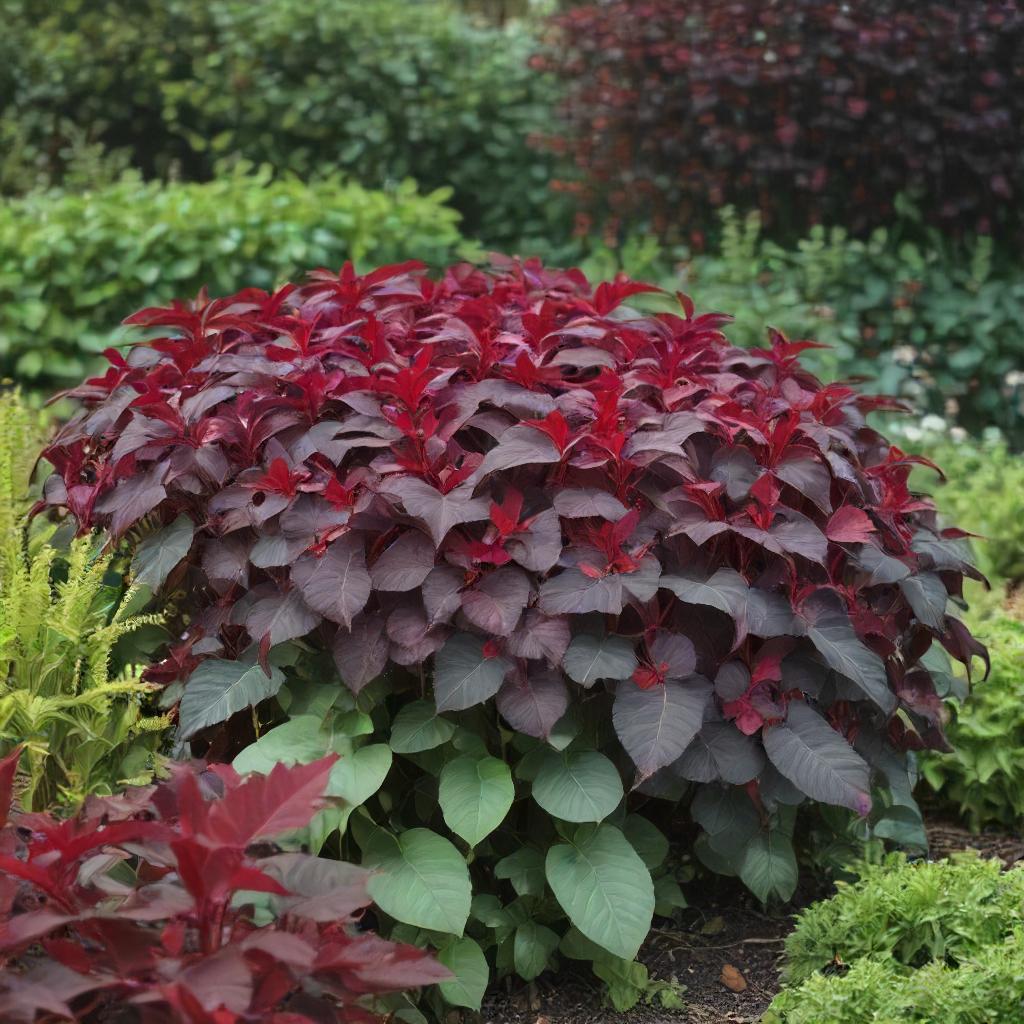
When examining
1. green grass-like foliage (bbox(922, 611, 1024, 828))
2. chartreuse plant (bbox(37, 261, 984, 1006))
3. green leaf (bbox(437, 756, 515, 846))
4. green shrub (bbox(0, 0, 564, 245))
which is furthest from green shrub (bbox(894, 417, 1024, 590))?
green shrub (bbox(0, 0, 564, 245))

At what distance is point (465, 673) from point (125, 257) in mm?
3382

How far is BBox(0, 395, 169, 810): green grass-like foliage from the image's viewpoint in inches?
83.5

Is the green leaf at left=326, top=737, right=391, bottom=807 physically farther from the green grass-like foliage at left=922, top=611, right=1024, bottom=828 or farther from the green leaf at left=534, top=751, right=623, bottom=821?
the green grass-like foliage at left=922, top=611, right=1024, bottom=828

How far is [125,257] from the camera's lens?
15.8ft

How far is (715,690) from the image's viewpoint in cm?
212

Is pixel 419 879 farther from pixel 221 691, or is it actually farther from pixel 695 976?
pixel 695 976

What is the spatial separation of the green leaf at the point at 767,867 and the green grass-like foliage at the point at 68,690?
1053 millimetres

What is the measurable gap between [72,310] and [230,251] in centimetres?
67

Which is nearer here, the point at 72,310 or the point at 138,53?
the point at 72,310

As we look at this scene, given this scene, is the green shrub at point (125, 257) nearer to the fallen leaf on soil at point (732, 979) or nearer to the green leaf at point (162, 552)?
the green leaf at point (162, 552)

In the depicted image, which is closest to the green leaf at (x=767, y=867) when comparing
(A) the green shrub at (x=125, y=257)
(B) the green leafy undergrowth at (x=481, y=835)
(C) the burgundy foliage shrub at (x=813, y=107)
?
(B) the green leafy undergrowth at (x=481, y=835)

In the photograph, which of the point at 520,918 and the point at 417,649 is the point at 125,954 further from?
the point at 520,918

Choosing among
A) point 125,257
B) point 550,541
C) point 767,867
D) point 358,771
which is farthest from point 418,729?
point 125,257

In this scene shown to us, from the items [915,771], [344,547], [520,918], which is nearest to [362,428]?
[344,547]
